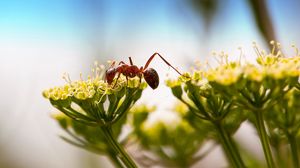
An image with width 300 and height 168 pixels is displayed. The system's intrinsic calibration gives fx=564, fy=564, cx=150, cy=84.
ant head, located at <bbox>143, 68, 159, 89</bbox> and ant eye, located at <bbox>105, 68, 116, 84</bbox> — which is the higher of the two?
ant eye, located at <bbox>105, 68, 116, 84</bbox>

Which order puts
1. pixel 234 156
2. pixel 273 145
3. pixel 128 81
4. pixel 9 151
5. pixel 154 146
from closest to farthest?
pixel 234 156, pixel 128 81, pixel 273 145, pixel 154 146, pixel 9 151

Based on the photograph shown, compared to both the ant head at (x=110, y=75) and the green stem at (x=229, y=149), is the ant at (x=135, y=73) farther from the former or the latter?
the green stem at (x=229, y=149)

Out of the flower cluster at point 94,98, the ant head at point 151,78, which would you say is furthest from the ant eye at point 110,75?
the ant head at point 151,78

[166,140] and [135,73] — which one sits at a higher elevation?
[135,73]

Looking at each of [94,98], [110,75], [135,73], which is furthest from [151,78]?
[94,98]

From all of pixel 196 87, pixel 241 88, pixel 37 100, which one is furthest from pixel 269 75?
pixel 37 100

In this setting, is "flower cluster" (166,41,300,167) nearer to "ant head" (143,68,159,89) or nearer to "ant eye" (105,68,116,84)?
"ant head" (143,68,159,89)

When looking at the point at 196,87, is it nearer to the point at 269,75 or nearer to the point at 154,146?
the point at 269,75

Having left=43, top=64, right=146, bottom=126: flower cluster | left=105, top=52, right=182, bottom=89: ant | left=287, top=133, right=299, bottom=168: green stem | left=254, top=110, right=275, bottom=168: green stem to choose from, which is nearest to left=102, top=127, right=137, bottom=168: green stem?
left=43, top=64, right=146, bottom=126: flower cluster

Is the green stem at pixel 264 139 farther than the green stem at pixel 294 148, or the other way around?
the green stem at pixel 294 148

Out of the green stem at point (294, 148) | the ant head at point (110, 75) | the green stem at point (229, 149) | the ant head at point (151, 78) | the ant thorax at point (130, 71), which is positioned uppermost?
the ant head at point (110, 75)

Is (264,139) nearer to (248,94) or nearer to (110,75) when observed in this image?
(248,94)
